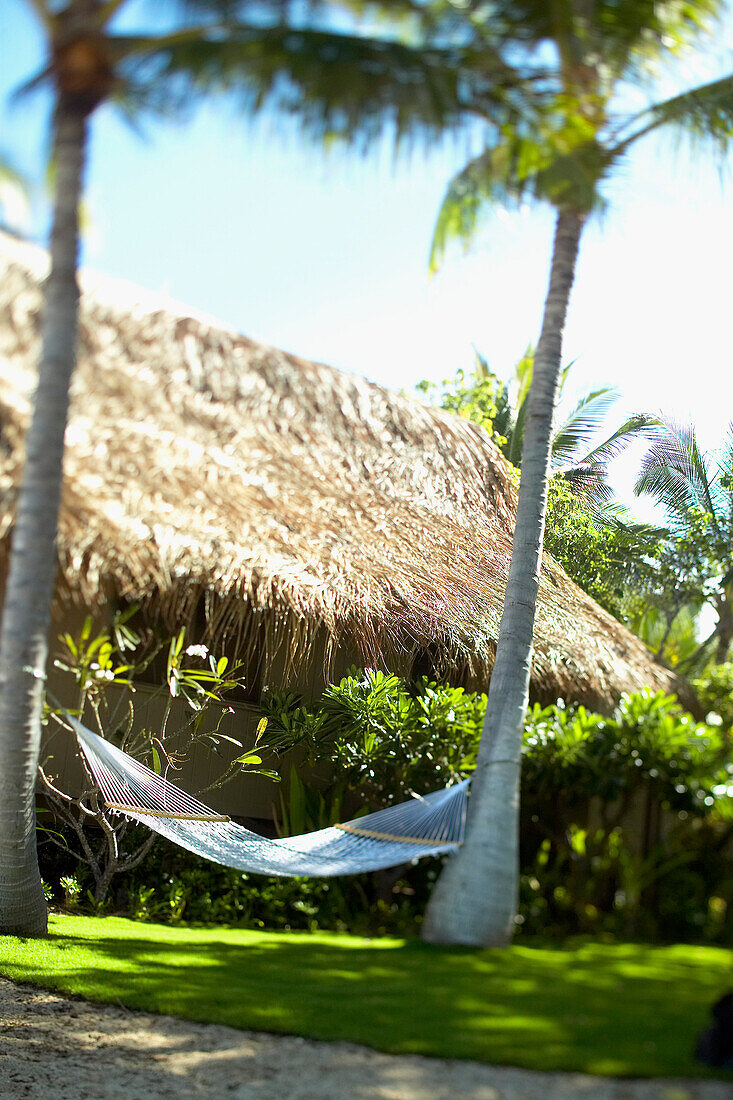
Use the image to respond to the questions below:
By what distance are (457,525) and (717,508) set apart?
1710 mm

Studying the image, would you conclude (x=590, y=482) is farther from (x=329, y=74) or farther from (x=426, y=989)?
(x=426, y=989)

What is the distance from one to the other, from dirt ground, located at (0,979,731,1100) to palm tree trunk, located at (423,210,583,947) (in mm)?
558

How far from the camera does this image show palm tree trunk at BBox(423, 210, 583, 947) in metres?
3.38

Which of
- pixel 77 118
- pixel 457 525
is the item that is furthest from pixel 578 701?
pixel 77 118

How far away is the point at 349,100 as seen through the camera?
3223 mm

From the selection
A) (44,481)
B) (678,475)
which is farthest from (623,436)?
(44,481)

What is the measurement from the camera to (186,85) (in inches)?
125

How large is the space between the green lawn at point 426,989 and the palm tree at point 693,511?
222 cm

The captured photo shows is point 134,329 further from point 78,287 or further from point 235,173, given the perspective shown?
point 235,173

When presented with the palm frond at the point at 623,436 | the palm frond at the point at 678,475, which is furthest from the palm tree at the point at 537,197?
the palm frond at the point at 623,436

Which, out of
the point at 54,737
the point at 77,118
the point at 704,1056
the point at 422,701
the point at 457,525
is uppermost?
the point at 77,118

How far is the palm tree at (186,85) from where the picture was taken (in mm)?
3123

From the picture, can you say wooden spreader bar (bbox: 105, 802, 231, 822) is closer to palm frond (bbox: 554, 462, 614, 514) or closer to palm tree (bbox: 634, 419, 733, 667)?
palm tree (bbox: 634, 419, 733, 667)

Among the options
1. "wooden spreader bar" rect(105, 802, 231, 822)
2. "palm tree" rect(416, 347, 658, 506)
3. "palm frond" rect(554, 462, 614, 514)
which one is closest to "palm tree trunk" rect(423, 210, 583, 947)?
"wooden spreader bar" rect(105, 802, 231, 822)
